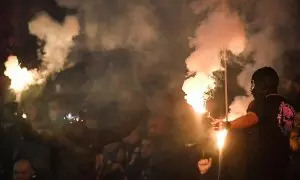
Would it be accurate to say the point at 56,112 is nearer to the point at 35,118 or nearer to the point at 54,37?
the point at 35,118

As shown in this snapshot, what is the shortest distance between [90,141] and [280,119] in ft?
11.9

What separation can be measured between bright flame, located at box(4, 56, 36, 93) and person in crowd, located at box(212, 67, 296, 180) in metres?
4.23

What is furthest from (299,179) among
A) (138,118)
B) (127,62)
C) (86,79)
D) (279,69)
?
(86,79)

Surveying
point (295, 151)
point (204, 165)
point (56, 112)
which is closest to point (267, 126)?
point (295, 151)

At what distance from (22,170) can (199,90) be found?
2.76 m

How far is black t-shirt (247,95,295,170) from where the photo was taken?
A: 4195mm

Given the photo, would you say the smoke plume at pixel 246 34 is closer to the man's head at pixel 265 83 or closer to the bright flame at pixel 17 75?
the man's head at pixel 265 83

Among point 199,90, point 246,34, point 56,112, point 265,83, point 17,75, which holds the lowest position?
point 265,83

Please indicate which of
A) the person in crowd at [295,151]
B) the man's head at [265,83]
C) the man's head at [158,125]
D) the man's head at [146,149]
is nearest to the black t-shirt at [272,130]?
the man's head at [265,83]

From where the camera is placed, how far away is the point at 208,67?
6.36 m

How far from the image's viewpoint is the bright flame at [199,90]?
223 inches

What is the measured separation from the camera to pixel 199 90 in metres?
5.81

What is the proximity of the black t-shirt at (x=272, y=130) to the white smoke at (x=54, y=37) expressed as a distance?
4265 millimetres

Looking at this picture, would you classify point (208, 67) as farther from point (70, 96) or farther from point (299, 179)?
point (70, 96)
